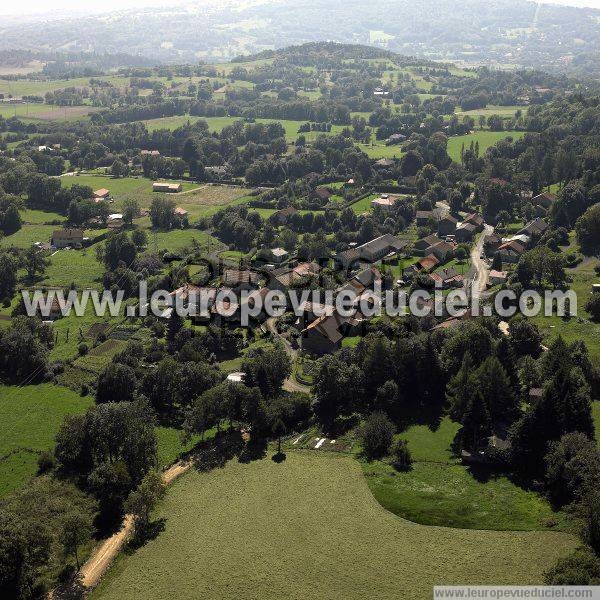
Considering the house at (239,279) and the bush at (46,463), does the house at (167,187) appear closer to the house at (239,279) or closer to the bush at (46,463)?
the house at (239,279)

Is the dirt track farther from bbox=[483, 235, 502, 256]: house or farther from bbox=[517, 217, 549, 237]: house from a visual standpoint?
bbox=[517, 217, 549, 237]: house

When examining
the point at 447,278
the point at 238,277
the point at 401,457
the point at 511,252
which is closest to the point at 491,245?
Answer: the point at 511,252

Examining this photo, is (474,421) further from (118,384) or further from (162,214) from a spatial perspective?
(162,214)

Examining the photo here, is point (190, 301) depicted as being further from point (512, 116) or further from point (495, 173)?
point (512, 116)

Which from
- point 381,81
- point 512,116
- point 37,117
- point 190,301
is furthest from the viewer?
point 381,81

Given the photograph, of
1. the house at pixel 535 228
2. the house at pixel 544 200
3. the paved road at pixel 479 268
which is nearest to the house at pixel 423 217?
the paved road at pixel 479 268

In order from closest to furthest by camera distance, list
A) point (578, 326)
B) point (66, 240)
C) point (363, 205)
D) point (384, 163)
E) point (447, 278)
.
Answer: point (578, 326) → point (447, 278) → point (66, 240) → point (363, 205) → point (384, 163)

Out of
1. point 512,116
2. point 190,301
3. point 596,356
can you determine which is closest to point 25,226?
point 190,301
